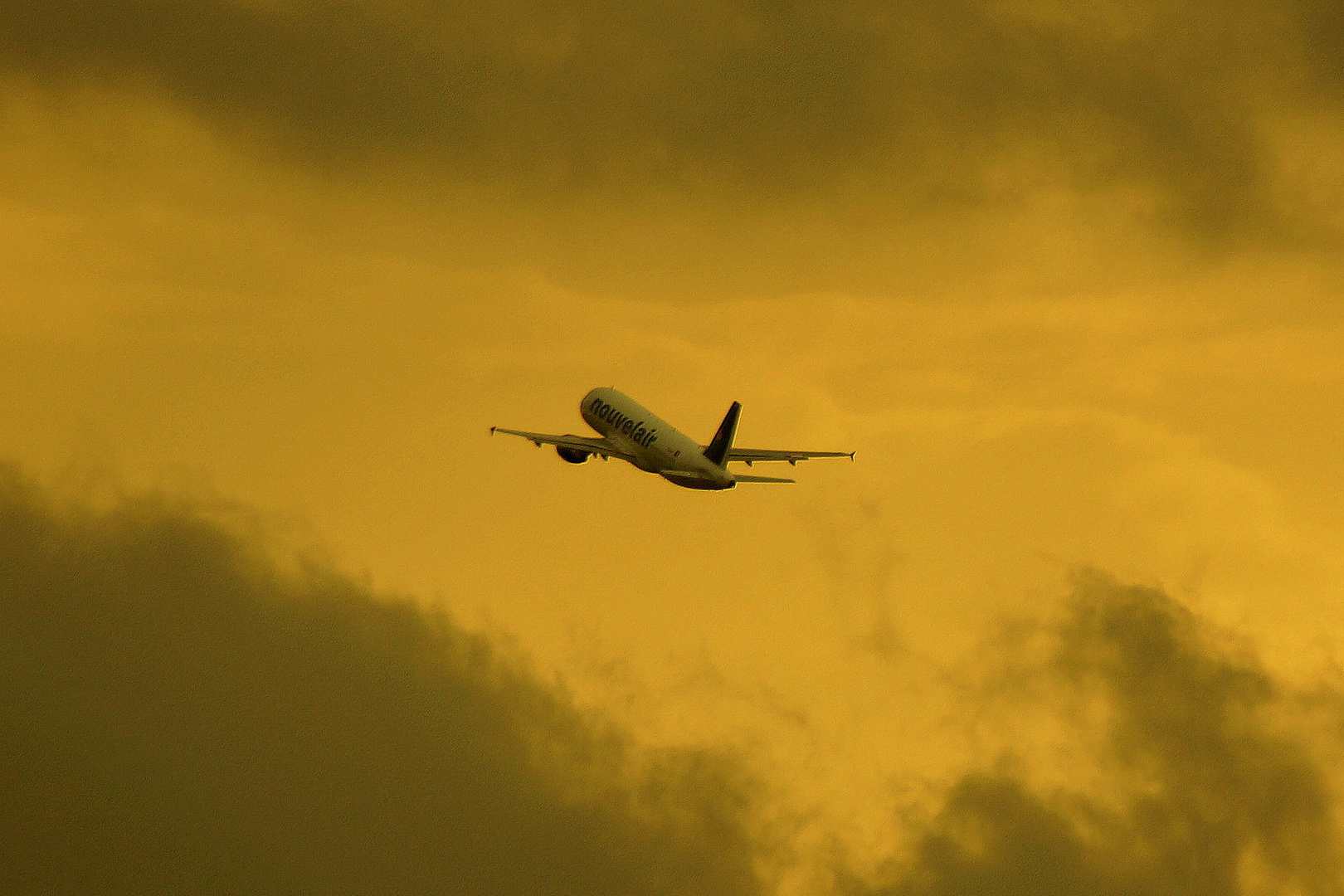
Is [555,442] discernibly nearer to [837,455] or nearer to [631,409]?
[631,409]

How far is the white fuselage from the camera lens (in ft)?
434

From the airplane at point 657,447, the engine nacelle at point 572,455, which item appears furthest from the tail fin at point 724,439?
the engine nacelle at point 572,455

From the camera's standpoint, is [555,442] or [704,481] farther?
[555,442]

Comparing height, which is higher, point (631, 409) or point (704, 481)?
point (631, 409)

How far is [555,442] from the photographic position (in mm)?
141875

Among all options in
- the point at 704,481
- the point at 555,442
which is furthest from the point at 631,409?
the point at 704,481

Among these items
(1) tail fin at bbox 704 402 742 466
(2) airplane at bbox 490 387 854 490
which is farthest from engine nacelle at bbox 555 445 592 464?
(1) tail fin at bbox 704 402 742 466

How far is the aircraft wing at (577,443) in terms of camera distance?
140 m

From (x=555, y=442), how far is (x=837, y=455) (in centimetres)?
2436

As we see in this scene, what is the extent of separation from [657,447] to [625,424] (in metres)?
7.75

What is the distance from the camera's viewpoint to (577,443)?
14125cm

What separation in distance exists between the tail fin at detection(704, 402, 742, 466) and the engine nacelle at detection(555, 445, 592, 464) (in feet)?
43.6

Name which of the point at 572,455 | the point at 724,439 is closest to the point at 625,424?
the point at 572,455

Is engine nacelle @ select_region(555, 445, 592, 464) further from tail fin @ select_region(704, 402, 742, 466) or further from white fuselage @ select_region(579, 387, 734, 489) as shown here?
tail fin @ select_region(704, 402, 742, 466)
